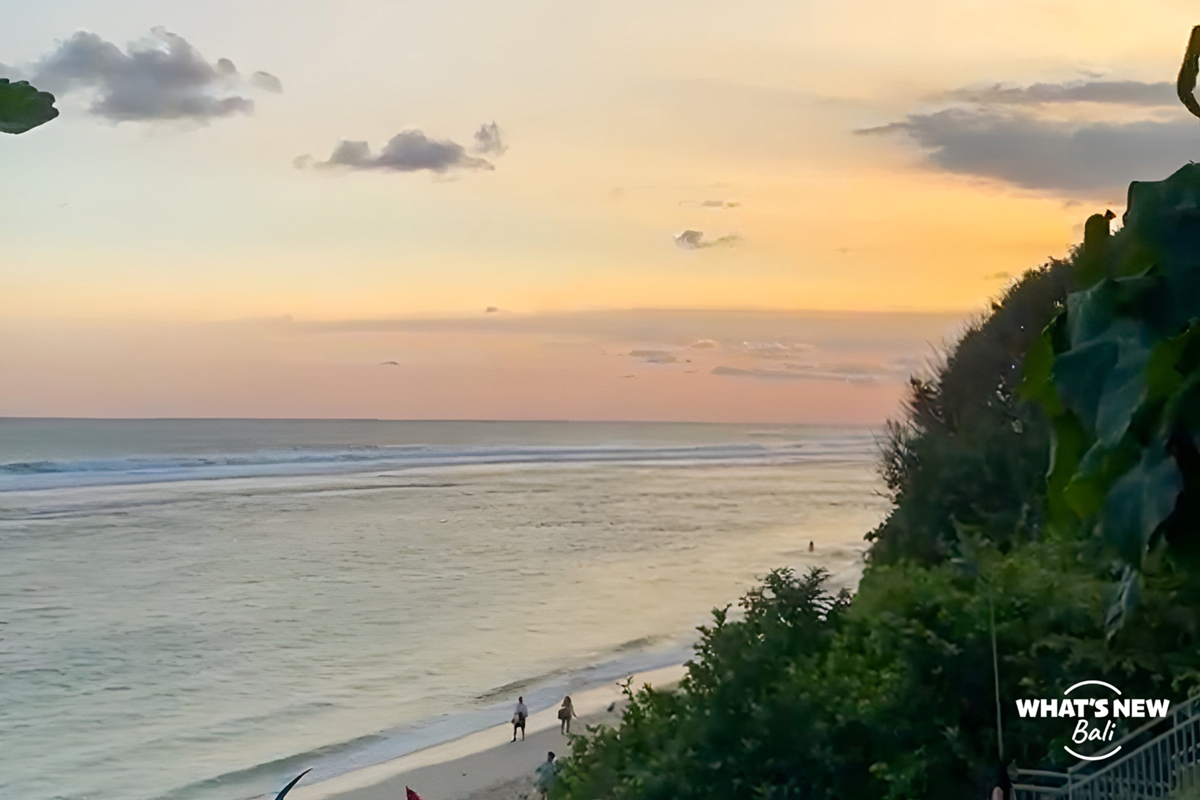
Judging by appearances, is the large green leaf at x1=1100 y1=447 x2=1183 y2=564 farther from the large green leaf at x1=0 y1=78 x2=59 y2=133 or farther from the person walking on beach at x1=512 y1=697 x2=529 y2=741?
the person walking on beach at x1=512 y1=697 x2=529 y2=741

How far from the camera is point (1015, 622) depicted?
32.4 feet

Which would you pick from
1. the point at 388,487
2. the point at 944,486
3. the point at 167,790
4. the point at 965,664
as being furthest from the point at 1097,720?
the point at 388,487

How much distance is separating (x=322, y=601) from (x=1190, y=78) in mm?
36202

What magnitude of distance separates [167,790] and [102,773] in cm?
171

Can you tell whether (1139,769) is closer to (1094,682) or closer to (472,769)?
(1094,682)

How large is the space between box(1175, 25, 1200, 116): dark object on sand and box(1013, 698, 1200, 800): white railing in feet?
19.6

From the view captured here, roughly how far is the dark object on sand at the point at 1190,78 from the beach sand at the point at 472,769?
16.7 metres

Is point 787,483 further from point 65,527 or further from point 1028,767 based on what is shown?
point 1028,767

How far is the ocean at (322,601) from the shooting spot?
73.9 ft

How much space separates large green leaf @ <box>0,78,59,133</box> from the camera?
1.09 meters

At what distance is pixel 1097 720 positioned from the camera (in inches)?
341

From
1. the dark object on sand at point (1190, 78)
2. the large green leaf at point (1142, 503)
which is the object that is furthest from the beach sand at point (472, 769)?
the dark object on sand at point (1190, 78)

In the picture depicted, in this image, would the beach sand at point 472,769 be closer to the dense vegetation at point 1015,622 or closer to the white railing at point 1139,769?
the dense vegetation at point 1015,622

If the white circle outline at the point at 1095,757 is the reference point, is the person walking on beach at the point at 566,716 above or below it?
below
